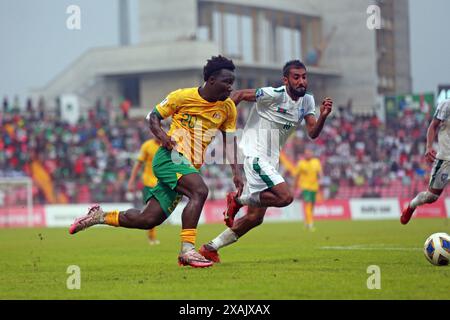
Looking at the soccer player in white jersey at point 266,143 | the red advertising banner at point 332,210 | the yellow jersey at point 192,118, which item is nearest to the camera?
the yellow jersey at point 192,118

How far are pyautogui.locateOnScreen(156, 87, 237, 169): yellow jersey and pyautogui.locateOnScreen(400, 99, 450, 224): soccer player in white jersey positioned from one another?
4.23 m

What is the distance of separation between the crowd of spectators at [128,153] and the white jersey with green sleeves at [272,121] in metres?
22.7

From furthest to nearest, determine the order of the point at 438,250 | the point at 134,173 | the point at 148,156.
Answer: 1. the point at 134,173
2. the point at 148,156
3. the point at 438,250

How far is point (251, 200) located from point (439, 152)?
388cm

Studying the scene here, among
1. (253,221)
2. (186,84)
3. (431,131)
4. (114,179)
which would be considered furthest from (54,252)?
(186,84)

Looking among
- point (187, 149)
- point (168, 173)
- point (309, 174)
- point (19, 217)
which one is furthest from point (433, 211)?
point (168, 173)

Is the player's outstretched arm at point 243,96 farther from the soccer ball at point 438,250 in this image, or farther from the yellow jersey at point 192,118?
the soccer ball at point 438,250

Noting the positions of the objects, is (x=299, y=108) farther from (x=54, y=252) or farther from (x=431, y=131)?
(x=54, y=252)

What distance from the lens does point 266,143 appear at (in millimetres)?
13617

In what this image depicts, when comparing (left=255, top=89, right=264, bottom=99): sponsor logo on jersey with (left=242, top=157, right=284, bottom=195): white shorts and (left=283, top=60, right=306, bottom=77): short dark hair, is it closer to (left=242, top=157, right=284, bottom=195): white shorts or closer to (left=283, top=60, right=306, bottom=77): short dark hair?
(left=283, top=60, right=306, bottom=77): short dark hair

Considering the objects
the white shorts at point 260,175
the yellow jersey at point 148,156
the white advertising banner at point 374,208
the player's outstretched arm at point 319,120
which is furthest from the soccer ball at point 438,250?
the white advertising banner at point 374,208

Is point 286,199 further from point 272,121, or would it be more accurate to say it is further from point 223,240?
point 272,121

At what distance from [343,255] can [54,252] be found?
250 inches

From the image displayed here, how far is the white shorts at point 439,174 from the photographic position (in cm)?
1508
